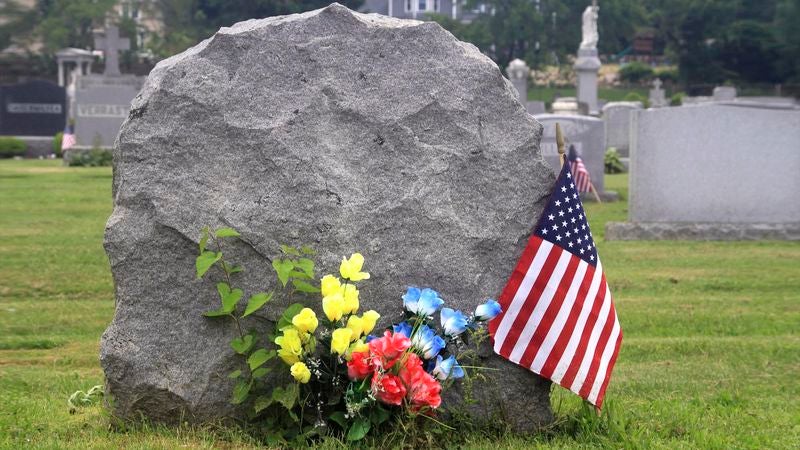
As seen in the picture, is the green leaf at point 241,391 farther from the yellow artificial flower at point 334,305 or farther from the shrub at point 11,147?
the shrub at point 11,147

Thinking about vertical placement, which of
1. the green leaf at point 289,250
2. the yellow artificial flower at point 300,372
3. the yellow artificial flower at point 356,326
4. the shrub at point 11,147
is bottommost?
the shrub at point 11,147

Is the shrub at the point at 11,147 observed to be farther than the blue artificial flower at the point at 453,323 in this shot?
Yes

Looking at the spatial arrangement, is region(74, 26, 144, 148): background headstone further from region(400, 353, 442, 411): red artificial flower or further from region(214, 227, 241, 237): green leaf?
region(400, 353, 442, 411): red artificial flower

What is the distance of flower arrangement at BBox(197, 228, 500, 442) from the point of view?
13.6 feet

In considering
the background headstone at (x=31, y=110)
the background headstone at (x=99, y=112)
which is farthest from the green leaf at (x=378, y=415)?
the background headstone at (x=31, y=110)

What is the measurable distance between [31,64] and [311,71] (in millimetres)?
59328

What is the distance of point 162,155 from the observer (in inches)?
174

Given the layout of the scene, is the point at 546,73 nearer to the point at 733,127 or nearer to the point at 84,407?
the point at 733,127

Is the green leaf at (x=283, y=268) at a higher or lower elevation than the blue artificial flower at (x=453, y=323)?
higher

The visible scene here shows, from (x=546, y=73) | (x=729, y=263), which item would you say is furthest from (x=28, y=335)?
(x=546, y=73)

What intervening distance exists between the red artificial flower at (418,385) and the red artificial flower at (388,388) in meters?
0.04

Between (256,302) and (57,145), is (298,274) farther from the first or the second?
(57,145)

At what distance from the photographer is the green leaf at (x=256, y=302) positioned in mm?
4180

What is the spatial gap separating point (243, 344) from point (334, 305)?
1.39 feet
